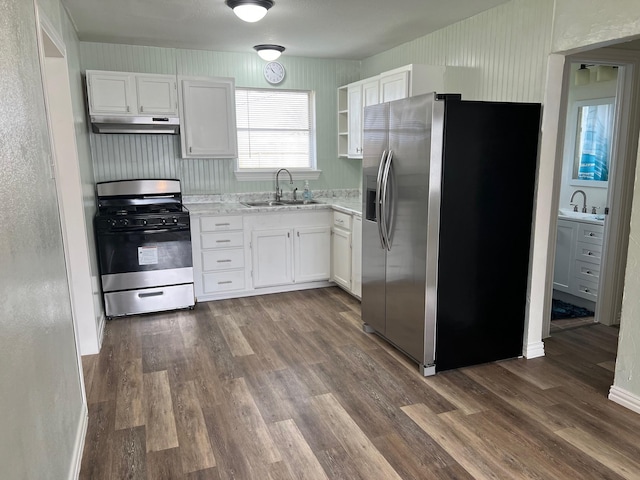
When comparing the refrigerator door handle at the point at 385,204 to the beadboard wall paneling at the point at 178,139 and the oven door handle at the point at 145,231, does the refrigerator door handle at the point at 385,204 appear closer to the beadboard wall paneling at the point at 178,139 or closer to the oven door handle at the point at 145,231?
the oven door handle at the point at 145,231

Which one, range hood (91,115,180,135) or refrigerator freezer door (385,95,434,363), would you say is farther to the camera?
range hood (91,115,180,135)

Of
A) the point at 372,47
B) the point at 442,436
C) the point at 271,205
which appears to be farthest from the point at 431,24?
the point at 442,436

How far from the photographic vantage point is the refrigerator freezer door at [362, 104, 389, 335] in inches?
129

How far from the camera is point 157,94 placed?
170 inches

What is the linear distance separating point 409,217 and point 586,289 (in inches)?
91.8

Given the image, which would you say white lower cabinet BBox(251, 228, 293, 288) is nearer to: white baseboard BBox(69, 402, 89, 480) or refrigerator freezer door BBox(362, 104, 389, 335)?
refrigerator freezer door BBox(362, 104, 389, 335)

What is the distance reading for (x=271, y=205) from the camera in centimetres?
479

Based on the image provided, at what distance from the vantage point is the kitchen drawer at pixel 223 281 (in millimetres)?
4543

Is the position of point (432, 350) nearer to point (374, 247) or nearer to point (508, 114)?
point (374, 247)

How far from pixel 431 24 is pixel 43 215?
3.25 meters

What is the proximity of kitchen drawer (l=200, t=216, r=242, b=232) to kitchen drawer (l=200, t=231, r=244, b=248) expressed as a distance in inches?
1.9

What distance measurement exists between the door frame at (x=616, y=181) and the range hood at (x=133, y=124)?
3.28m

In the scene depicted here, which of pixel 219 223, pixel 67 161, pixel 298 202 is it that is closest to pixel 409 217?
pixel 219 223

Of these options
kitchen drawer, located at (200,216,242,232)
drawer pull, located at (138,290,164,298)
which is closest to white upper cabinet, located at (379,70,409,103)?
kitchen drawer, located at (200,216,242,232)
